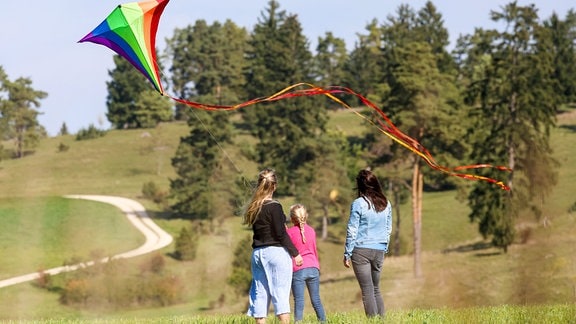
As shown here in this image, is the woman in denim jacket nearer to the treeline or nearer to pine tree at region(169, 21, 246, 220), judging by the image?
the treeline

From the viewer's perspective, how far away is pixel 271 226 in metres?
10.5

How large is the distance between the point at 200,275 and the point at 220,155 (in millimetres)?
15009

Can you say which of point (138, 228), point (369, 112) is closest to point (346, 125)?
point (369, 112)

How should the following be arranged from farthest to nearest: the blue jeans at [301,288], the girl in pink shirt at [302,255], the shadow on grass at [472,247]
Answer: the shadow on grass at [472,247] < the girl in pink shirt at [302,255] < the blue jeans at [301,288]

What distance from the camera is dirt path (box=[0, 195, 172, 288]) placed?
59406 millimetres

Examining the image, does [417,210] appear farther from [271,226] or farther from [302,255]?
[271,226]

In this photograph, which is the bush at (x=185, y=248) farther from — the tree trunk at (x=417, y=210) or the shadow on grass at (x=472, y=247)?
the tree trunk at (x=417, y=210)

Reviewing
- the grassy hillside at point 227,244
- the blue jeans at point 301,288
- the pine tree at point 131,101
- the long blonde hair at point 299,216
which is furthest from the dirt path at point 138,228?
the long blonde hair at point 299,216

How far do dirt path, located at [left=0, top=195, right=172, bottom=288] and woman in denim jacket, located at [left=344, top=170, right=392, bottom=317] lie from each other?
159 ft

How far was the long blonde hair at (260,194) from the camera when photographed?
10.4m

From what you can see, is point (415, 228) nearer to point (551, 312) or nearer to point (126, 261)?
point (126, 261)

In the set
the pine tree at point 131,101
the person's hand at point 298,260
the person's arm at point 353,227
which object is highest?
the pine tree at point 131,101

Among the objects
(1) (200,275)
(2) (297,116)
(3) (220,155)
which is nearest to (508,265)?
(1) (200,275)

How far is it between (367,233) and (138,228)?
218 feet
